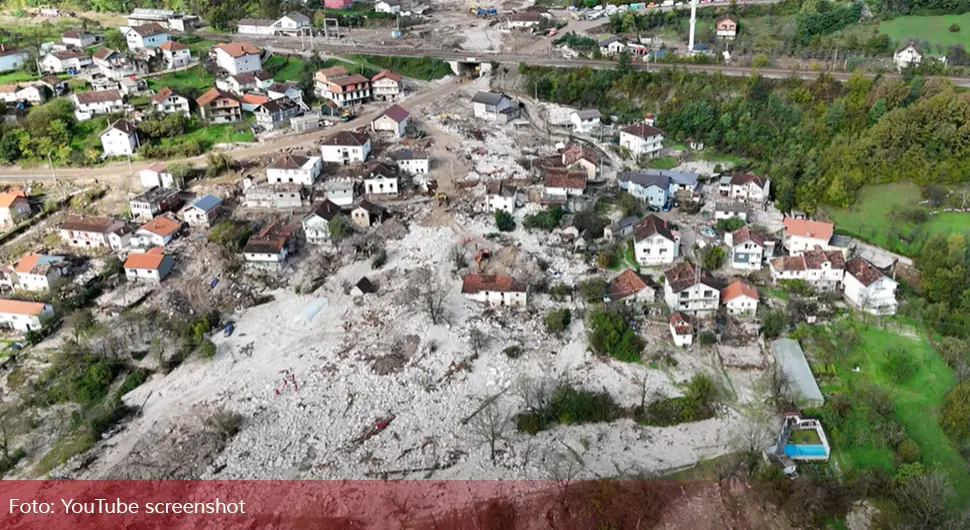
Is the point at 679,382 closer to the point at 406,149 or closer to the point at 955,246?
the point at 955,246

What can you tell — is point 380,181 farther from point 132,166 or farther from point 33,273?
point 33,273

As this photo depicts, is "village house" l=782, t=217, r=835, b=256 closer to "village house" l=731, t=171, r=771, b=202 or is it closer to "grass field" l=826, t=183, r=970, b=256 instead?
"grass field" l=826, t=183, r=970, b=256

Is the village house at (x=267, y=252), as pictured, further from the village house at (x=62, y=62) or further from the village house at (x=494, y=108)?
the village house at (x=62, y=62)

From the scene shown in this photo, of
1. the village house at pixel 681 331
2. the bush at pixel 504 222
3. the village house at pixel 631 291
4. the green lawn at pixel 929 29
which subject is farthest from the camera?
the green lawn at pixel 929 29

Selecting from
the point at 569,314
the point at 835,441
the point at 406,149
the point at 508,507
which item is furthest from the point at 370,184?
the point at 835,441

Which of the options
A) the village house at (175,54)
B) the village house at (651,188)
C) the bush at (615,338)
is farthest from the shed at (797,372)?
the village house at (175,54)

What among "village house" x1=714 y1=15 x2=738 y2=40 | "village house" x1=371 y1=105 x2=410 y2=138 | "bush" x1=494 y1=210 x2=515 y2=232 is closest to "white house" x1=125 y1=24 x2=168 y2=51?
"village house" x1=371 y1=105 x2=410 y2=138
